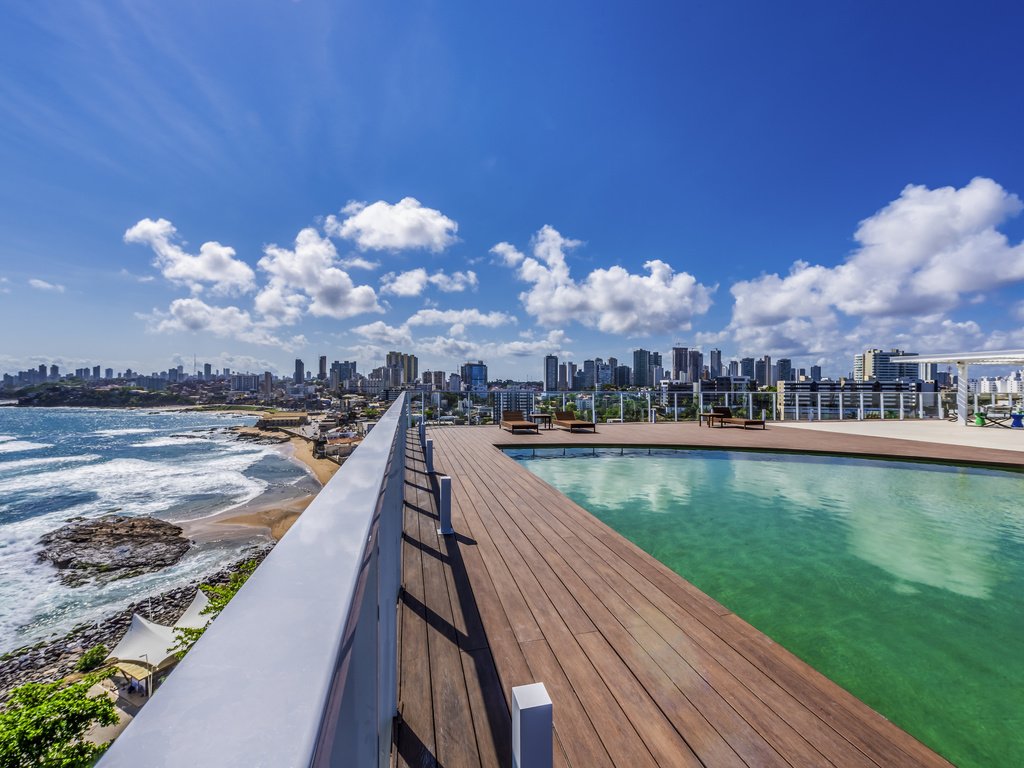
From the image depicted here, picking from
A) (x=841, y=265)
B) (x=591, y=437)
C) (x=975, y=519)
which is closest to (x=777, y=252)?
(x=841, y=265)

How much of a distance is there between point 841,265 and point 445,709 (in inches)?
841

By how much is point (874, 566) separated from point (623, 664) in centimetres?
321

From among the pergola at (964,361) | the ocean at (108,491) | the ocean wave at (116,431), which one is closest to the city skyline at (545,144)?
the pergola at (964,361)

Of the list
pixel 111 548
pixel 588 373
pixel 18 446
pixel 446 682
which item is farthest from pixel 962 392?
pixel 18 446

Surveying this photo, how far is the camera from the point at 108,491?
2506 cm

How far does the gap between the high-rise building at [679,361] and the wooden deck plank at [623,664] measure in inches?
2170

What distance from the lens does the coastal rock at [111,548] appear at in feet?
50.9

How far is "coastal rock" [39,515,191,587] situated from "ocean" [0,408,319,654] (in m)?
0.45

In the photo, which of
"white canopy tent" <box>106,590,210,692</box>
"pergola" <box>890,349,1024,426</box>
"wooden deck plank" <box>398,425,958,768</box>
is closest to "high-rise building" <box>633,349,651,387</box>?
"pergola" <box>890,349,1024,426</box>

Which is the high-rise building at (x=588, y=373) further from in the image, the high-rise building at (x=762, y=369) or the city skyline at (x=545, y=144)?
the high-rise building at (x=762, y=369)

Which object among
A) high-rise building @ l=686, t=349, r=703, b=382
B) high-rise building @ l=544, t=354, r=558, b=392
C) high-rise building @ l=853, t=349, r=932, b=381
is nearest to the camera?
high-rise building @ l=853, t=349, r=932, b=381

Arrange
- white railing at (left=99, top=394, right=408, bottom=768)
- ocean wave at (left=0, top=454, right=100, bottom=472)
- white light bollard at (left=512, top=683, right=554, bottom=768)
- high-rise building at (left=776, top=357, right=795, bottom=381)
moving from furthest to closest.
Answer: high-rise building at (left=776, top=357, right=795, bottom=381) < ocean wave at (left=0, top=454, right=100, bottom=472) < white light bollard at (left=512, top=683, right=554, bottom=768) < white railing at (left=99, top=394, right=408, bottom=768)

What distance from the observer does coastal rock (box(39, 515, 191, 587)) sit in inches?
611

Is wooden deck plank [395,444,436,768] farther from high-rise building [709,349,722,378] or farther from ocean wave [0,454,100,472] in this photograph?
high-rise building [709,349,722,378]
